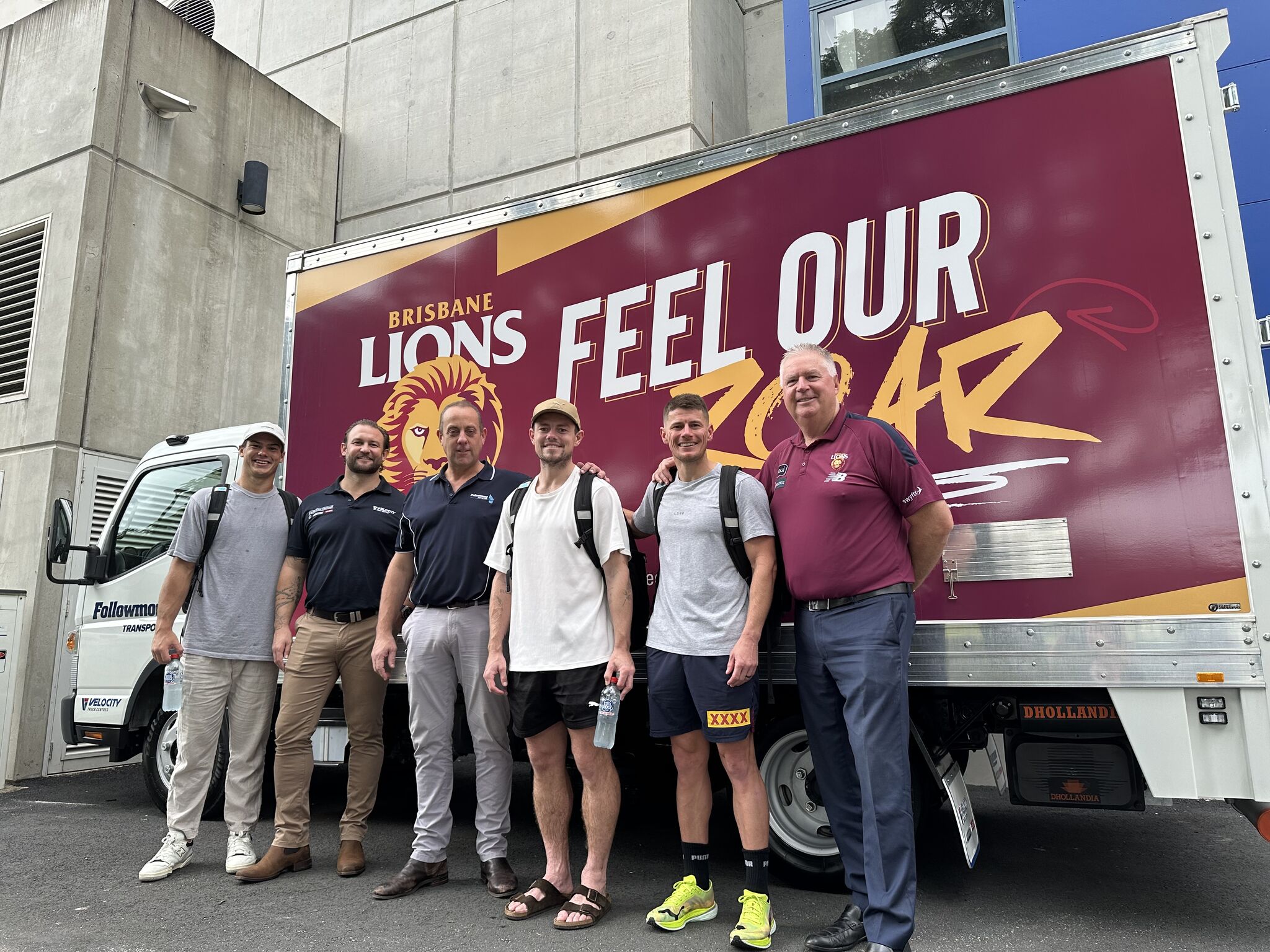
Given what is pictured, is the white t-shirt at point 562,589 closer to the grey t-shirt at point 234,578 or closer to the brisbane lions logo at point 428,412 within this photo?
the brisbane lions logo at point 428,412

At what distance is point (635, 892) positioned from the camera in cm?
382

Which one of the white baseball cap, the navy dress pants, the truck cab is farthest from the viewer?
the truck cab

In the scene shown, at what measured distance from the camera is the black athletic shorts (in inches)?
136

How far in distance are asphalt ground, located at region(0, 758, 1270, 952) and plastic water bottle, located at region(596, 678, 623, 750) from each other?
0.69 metres

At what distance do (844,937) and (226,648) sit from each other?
2.91m

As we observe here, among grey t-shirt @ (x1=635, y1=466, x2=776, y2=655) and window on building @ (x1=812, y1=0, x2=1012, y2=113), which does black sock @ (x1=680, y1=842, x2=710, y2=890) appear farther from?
window on building @ (x1=812, y1=0, x2=1012, y2=113)

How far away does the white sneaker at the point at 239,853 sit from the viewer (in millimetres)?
4039

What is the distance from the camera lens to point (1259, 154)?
237 inches

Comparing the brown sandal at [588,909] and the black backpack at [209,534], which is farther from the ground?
the black backpack at [209,534]

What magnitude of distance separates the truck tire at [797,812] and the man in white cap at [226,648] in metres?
2.32

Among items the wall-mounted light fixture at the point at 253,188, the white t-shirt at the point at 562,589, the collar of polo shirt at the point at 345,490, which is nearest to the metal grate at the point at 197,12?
the wall-mounted light fixture at the point at 253,188

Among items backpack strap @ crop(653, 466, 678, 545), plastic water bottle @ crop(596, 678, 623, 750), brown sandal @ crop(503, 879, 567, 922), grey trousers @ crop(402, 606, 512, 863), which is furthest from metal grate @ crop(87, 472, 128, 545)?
plastic water bottle @ crop(596, 678, 623, 750)

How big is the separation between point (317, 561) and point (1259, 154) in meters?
6.36

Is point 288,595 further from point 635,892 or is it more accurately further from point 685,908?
point 685,908
